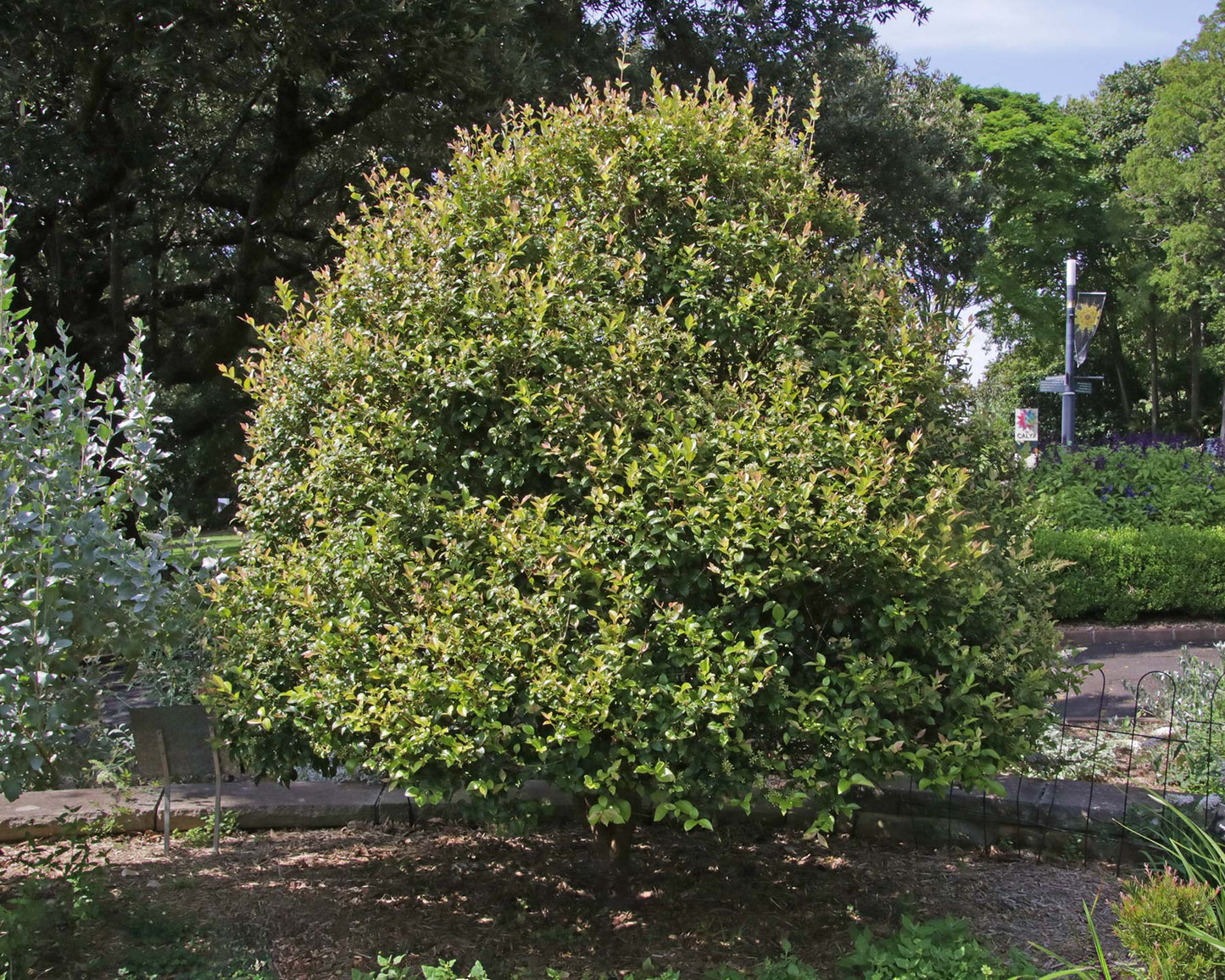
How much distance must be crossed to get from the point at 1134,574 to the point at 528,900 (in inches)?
339

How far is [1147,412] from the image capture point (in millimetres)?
43844

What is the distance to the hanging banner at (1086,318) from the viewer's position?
571 inches

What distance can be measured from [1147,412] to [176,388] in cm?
4151

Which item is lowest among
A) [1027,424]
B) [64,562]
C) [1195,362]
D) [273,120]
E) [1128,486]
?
[64,562]

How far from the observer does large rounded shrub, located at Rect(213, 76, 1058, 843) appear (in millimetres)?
3047

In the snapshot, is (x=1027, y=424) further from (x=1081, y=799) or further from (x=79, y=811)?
(x=79, y=811)

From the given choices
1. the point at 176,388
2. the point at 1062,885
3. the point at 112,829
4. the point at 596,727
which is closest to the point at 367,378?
the point at 596,727

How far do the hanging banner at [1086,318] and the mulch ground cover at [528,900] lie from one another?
38.8 ft

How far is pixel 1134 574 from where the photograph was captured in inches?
409

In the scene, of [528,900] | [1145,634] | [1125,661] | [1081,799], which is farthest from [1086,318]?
[528,900]

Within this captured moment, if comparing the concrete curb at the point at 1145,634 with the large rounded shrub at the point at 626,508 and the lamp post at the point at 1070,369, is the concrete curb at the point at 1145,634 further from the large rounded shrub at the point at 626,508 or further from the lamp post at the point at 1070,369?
the large rounded shrub at the point at 626,508

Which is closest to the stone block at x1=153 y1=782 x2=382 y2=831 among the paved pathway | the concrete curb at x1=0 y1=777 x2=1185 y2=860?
the concrete curb at x1=0 y1=777 x2=1185 y2=860

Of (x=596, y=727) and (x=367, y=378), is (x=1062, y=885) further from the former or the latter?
(x=367, y=378)

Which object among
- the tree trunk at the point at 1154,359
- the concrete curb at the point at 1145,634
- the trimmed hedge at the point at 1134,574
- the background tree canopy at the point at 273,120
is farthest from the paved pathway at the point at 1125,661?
the tree trunk at the point at 1154,359
